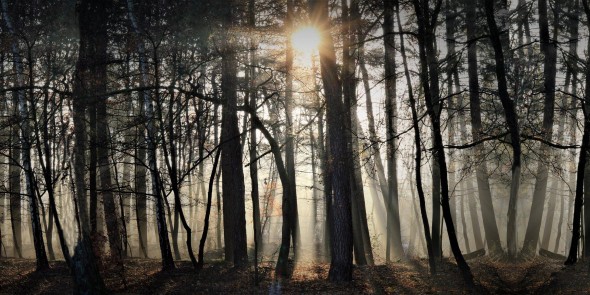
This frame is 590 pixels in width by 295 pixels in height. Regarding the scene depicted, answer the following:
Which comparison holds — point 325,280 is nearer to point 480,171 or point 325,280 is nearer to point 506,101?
point 506,101

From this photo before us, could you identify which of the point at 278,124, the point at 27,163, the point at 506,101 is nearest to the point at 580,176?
the point at 506,101

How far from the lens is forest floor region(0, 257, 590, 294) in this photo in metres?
10.8

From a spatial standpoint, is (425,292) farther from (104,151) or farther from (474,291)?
(104,151)

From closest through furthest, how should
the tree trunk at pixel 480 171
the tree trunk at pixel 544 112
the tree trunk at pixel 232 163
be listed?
the tree trunk at pixel 232 163 < the tree trunk at pixel 544 112 < the tree trunk at pixel 480 171

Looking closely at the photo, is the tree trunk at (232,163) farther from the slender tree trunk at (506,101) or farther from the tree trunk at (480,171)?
the tree trunk at (480,171)

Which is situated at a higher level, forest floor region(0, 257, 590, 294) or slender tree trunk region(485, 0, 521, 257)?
slender tree trunk region(485, 0, 521, 257)

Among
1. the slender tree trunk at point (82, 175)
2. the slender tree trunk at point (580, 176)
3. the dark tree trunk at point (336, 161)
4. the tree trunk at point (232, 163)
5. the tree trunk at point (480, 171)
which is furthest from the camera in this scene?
the tree trunk at point (480, 171)

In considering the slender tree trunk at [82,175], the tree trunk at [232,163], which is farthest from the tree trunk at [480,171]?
the slender tree trunk at [82,175]

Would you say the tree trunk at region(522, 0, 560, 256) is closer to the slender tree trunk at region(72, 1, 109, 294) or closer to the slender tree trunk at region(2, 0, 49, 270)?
the slender tree trunk at region(72, 1, 109, 294)

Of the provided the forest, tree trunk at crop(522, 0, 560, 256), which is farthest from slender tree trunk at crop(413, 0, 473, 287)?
tree trunk at crop(522, 0, 560, 256)

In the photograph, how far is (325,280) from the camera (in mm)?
11977

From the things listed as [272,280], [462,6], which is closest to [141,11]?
[272,280]

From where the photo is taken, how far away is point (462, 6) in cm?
1823

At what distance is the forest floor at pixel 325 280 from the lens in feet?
A: 35.3
